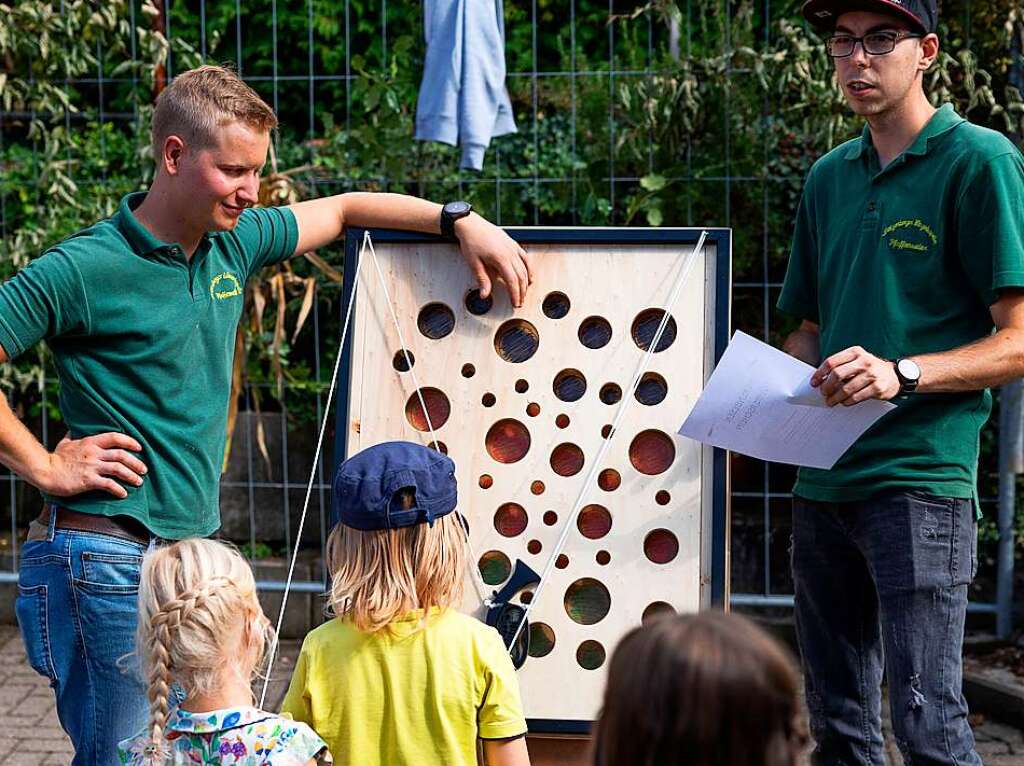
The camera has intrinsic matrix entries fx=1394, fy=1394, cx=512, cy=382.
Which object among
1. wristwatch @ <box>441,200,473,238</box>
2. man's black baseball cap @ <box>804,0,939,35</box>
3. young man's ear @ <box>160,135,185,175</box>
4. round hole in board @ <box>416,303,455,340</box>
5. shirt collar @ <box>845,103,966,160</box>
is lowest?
round hole in board @ <box>416,303,455,340</box>

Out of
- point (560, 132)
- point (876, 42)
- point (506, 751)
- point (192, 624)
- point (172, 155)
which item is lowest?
point (506, 751)

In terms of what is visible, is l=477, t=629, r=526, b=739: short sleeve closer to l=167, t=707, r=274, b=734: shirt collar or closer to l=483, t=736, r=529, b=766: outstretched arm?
l=483, t=736, r=529, b=766: outstretched arm

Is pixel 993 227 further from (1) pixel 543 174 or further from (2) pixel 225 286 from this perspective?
(1) pixel 543 174

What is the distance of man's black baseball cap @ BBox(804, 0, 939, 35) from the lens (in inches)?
111

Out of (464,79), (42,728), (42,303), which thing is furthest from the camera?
(464,79)

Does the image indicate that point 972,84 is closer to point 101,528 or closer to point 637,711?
point 101,528

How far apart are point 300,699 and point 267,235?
109 cm

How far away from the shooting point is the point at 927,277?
278 centimetres

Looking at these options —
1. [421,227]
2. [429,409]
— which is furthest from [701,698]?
[421,227]

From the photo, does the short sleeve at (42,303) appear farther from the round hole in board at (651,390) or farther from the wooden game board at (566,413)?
the round hole in board at (651,390)

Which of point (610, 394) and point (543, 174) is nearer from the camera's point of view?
point (610, 394)

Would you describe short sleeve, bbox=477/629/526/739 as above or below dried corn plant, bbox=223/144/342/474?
below

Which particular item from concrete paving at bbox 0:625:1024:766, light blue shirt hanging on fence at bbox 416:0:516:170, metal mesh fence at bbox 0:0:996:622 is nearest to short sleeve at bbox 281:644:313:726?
concrete paving at bbox 0:625:1024:766

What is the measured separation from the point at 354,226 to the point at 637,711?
1812 mm
